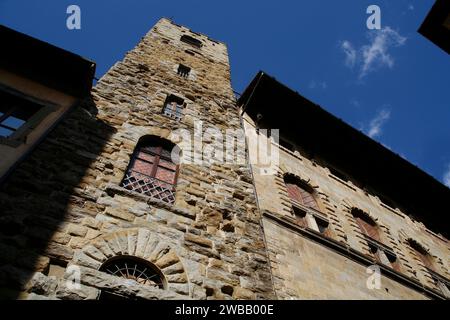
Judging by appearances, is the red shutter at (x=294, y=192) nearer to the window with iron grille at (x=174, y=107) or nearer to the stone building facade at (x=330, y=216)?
the stone building facade at (x=330, y=216)

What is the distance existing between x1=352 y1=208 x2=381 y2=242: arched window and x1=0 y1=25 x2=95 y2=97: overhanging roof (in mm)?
8424

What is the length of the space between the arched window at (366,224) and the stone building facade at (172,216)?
0.24 ft

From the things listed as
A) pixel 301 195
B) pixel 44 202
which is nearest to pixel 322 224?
pixel 301 195

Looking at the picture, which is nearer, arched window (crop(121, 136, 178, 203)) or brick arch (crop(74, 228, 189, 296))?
brick arch (crop(74, 228, 189, 296))

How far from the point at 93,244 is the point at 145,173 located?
2.13 m

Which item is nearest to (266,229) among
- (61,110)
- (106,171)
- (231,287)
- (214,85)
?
(231,287)

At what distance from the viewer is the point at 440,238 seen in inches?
514

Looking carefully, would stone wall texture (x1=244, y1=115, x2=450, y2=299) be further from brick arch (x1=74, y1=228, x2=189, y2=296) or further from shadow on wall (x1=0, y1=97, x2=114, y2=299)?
shadow on wall (x1=0, y1=97, x2=114, y2=299)

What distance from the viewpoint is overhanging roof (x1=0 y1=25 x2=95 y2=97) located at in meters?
6.83

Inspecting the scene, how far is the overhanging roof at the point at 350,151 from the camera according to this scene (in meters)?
12.3

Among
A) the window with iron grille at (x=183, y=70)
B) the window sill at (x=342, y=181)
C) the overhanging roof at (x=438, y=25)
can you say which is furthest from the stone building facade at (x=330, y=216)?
the overhanging roof at (x=438, y=25)

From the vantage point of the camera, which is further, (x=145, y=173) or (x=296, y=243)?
(x=296, y=243)

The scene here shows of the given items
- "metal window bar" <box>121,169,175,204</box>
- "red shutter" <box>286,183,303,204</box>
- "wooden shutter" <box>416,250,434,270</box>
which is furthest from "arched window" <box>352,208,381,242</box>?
"metal window bar" <box>121,169,175,204</box>
